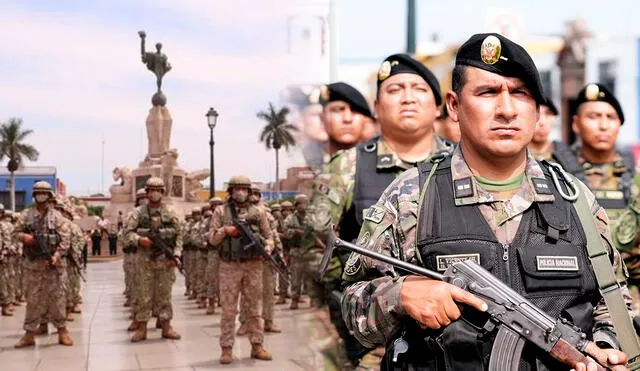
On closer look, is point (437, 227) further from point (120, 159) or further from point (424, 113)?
point (424, 113)

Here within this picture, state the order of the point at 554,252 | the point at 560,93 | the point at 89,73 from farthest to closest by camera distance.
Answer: the point at 560,93 < the point at 89,73 < the point at 554,252

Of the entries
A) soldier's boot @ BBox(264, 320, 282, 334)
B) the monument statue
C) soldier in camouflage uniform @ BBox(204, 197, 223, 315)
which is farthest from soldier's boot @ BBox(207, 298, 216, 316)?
the monument statue

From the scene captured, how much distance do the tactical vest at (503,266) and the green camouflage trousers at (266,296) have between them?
1857mm

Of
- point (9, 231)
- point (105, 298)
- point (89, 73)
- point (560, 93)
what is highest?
point (560, 93)

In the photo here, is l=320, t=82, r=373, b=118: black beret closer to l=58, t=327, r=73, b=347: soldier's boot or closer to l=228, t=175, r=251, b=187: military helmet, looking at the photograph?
l=228, t=175, r=251, b=187: military helmet

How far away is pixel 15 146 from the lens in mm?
3090

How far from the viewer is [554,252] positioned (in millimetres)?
2012

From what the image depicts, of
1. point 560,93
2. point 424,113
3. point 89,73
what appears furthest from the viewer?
point 560,93

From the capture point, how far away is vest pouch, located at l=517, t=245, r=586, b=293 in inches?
78.2

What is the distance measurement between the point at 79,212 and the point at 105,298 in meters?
0.39

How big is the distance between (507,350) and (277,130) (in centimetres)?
191

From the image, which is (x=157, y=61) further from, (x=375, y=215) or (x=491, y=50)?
(x=491, y=50)

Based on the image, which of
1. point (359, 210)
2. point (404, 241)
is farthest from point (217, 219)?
point (404, 241)

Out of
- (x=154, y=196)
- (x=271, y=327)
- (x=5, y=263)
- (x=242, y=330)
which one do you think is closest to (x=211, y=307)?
(x=242, y=330)
